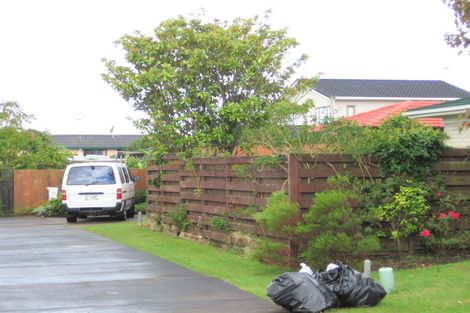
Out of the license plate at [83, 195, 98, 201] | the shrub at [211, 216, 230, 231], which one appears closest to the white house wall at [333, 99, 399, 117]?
the license plate at [83, 195, 98, 201]

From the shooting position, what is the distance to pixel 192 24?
1905 centimetres

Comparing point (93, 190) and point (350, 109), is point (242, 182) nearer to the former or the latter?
point (93, 190)

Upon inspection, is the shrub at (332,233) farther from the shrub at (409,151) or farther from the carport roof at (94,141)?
the carport roof at (94,141)

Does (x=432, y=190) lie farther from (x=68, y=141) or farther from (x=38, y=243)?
(x=68, y=141)

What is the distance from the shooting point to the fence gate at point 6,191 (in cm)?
2811

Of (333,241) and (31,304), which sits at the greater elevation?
(333,241)

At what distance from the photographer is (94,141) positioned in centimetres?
7200

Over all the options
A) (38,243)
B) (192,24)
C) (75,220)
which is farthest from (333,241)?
(75,220)

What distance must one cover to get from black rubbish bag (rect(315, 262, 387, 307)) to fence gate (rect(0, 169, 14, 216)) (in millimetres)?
22335

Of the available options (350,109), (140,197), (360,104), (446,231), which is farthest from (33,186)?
(360,104)

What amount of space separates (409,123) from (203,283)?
469 centimetres

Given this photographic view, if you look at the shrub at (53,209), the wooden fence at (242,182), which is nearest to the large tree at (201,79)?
the wooden fence at (242,182)

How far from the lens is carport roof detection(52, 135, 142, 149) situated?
228ft

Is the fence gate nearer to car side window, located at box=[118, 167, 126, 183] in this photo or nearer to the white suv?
the white suv
